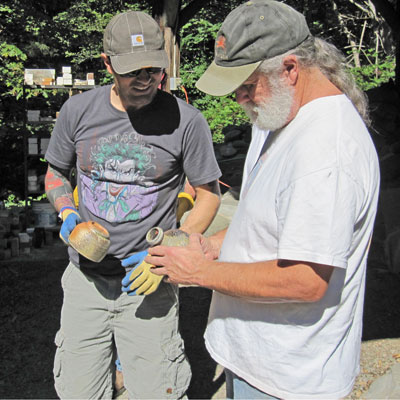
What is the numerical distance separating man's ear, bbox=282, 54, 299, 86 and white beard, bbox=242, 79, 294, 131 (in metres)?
0.02

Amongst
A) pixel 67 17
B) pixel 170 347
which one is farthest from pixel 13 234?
pixel 67 17

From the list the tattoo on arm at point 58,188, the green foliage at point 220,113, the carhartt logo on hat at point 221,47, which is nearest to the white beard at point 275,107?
the carhartt logo on hat at point 221,47

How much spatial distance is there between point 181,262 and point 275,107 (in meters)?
0.57

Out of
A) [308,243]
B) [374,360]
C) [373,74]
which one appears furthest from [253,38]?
[373,74]

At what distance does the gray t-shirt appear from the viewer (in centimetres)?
229

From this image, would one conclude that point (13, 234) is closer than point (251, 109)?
No

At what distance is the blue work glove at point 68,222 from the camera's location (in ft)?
7.63

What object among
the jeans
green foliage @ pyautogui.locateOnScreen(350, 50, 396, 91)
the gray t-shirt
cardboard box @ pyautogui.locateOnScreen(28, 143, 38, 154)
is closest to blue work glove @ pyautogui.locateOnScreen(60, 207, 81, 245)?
the gray t-shirt

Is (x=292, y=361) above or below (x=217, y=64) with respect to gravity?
below

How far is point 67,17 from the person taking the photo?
48.3 feet

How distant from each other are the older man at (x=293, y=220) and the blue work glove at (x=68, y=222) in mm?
811

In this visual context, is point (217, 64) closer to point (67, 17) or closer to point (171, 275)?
point (171, 275)

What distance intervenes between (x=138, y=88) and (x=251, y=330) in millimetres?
1175

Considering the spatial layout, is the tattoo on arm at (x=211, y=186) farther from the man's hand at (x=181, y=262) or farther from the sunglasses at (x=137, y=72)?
the man's hand at (x=181, y=262)
